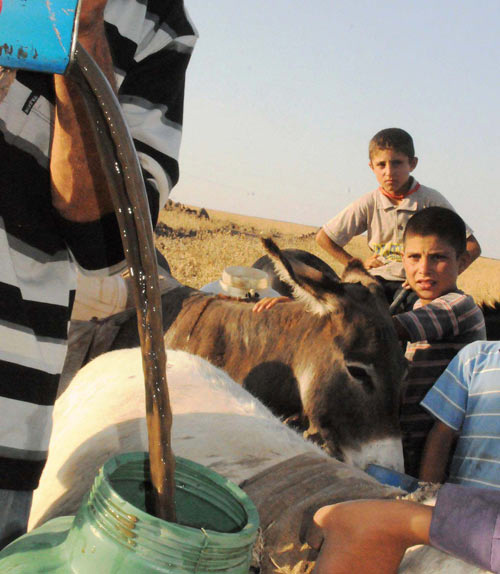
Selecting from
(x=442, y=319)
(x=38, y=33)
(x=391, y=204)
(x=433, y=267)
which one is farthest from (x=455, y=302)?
(x=38, y=33)

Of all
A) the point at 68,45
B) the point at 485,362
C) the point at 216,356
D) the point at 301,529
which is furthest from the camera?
the point at 216,356

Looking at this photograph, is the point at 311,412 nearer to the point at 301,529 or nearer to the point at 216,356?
the point at 216,356

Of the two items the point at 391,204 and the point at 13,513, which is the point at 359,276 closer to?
the point at 391,204

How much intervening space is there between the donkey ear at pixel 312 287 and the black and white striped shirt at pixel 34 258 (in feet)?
6.40

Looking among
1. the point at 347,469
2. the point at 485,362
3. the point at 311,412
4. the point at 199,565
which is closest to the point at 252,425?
the point at 347,469

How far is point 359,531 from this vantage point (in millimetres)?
1163

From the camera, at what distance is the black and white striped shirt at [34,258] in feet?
4.28

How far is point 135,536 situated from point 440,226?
11.2 ft

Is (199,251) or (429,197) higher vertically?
(429,197)

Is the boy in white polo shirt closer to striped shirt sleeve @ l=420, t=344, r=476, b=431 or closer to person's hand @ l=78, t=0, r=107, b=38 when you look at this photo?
striped shirt sleeve @ l=420, t=344, r=476, b=431

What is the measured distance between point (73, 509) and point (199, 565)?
31.1 inches

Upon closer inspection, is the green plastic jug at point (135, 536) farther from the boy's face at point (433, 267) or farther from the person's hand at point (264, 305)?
the boy's face at point (433, 267)

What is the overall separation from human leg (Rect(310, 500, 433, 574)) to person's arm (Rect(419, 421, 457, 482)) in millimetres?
1610

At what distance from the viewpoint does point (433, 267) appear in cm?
389
